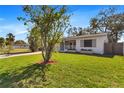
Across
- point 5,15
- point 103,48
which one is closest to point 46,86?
point 5,15

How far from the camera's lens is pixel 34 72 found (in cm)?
866

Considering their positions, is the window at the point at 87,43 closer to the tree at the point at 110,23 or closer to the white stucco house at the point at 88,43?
the white stucco house at the point at 88,43

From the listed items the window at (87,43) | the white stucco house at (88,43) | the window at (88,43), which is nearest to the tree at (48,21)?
the white stucco house at (88,43)

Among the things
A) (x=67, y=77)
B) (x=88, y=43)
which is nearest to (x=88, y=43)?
(x=88, y=43)

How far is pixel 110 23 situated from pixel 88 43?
33.7 ft

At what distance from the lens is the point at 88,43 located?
21.6m

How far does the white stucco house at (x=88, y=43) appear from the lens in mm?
19984

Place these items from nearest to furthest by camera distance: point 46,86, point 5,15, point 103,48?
point 46,86, point 5,15, point 103,48

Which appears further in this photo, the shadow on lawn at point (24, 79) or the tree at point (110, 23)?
the tree at point (110, 23)

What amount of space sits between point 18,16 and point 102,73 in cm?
546

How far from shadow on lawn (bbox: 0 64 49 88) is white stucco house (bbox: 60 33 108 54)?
37.1ft

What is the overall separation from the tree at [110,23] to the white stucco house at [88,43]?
8103 mm

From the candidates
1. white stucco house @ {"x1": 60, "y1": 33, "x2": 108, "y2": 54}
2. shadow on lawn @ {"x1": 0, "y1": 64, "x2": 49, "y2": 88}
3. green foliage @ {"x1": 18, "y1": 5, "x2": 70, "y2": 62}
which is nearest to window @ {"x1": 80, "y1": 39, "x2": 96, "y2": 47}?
white stucco house @ {"x1": 60, "y1": 33, "x2": 108, "y2": 54}
